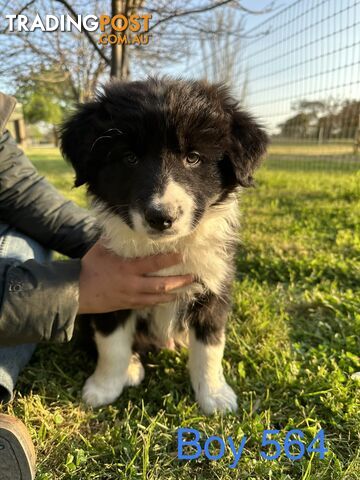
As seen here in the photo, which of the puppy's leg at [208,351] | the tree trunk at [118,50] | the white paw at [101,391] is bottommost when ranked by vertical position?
the white paw at [101,391]

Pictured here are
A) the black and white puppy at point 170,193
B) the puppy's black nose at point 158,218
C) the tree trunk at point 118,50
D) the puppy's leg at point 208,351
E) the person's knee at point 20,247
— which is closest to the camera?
the puppy's black nose at point 158,218

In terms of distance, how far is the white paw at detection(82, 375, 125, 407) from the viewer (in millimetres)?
1876

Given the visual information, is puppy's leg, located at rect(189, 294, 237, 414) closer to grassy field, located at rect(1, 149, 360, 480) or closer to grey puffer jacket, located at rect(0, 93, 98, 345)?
grassy field, located at rect(1, 149, 360, 480)

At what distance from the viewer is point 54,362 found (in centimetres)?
214

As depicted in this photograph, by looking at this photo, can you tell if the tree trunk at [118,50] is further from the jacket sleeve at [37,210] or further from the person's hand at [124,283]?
the person's hand at [124,283]

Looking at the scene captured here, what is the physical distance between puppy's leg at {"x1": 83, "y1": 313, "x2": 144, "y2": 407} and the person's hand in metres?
0.17

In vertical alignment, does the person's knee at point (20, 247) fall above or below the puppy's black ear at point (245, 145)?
below

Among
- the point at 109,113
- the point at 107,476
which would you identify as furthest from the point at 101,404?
the point at 109,113

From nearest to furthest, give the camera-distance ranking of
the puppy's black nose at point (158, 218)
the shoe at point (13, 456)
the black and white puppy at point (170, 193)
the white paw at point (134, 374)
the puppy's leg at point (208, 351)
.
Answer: the shoe at point (13, 456), the puppy's black nose at point (158, 218), the black and white puppy at point (170, 193), the puppy's leg at point (208, 351), the white paw at point (134, 374)

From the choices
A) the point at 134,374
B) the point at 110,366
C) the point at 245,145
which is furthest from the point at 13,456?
the point at 245,145

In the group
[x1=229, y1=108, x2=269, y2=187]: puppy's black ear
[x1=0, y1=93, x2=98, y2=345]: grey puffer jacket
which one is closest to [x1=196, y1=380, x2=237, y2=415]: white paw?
[x1=0, y1=93, x2=98, y2=345]: grey puffer jacket

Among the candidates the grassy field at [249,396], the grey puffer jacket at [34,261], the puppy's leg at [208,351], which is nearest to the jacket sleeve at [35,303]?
the grey puffer jacket at [34,261]

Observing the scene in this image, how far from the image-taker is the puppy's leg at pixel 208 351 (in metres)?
1.87

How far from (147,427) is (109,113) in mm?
1307
